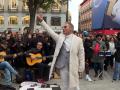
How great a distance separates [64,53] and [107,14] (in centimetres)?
3062

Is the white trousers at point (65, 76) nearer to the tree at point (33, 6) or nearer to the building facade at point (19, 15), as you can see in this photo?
the tree at point (33, 6)

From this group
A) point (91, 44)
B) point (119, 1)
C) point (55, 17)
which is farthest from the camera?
point (55, 17)

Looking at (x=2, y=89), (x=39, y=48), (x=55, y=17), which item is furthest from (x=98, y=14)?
(x=55, y=17)

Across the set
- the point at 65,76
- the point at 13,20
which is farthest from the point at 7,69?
the point at 13,20

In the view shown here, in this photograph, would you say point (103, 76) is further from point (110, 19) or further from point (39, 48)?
point (110, 19)

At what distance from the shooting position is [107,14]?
1551 inches

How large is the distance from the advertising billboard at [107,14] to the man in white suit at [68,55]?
2838cm

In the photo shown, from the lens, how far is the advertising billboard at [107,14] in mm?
37875

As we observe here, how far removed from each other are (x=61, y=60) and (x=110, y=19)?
30.3 meters

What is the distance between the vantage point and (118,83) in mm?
15297

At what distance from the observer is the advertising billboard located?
124 feet

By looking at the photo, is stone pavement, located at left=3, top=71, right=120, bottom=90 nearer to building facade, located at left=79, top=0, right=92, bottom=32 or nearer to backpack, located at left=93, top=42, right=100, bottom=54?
backpack, located at left=93, top=42, right=100, bottom=54

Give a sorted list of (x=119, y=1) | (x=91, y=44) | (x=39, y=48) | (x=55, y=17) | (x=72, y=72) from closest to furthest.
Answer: (x=72, y=72)
(x=39, y=48)
(x=91, y=44)
(x=119, y=1)
(x=55, y=17)

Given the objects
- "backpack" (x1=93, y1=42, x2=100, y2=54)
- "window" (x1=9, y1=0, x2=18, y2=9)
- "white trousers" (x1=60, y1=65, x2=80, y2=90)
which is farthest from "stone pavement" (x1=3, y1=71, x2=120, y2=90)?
"window" (x1=9, y1=0, x2=18, y2=9)
